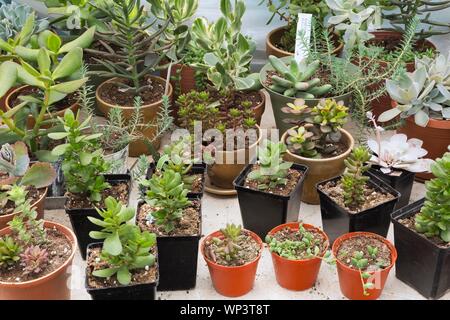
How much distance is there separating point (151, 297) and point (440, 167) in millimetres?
900

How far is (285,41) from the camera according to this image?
111 inches

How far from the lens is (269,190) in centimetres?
195

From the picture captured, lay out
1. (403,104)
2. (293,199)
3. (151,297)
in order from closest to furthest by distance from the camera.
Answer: (151,297)
(293,199)
(403,104)

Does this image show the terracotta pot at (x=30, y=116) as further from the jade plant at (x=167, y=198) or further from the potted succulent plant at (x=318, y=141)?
the potted succulent plant at (x=318, y=141)

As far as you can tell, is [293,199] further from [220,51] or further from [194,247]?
[220,51]

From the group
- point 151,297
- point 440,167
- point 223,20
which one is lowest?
point 151,297

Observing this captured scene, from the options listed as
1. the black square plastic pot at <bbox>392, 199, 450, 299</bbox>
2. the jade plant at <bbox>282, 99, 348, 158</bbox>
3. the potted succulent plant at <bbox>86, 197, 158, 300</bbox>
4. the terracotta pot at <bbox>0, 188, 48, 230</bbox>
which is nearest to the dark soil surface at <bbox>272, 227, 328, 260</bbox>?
the black square plastic pot at <bbox>392, 199, 450, 299</bbox>

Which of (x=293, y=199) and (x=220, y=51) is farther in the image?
(x=220, y=51)

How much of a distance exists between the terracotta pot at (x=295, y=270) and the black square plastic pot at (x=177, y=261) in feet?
0.83

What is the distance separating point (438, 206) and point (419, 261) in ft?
0.66

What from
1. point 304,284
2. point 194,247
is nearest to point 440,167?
point 304,284

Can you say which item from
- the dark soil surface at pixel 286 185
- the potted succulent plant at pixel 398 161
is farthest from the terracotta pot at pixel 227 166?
the potted succulent plant at pixel 398 161

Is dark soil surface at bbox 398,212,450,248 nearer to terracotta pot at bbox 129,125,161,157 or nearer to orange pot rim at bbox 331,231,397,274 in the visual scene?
orange pot rim at bbox 331,231,397,274

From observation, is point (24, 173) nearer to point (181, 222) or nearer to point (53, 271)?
point (53, 271)
